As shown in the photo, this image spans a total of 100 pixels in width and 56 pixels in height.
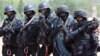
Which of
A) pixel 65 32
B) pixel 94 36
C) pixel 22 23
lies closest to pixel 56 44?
pixel 65 32

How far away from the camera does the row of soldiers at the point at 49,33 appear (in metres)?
8.55

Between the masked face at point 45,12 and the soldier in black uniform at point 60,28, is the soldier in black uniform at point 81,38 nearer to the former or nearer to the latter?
the soldier in black uniform at point 60,28

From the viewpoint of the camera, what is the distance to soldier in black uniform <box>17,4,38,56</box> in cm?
1012

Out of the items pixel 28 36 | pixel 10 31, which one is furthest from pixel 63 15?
pixel 10 31

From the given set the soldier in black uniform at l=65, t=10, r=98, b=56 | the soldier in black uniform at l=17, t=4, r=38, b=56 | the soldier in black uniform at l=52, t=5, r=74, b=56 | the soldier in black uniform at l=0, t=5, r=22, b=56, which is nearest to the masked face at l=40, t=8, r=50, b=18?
the soldier in black uniform at l=17, t=4, r=38, b=56

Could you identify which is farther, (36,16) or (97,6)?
(97,6)

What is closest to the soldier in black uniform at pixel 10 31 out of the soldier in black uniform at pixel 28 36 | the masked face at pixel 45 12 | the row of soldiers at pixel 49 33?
the row of soldiers at pixel 49 33

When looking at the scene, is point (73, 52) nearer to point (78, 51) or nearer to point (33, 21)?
point (78, 51)

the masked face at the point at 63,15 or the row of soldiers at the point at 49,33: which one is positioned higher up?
the masked face at the point at 63,15

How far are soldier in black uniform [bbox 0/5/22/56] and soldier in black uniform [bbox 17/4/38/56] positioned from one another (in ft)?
0.85

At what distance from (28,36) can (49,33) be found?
82 cm

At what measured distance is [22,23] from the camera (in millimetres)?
10484

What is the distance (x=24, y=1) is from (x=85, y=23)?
81.8 ft

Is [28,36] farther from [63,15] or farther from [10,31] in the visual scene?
[63,15]
